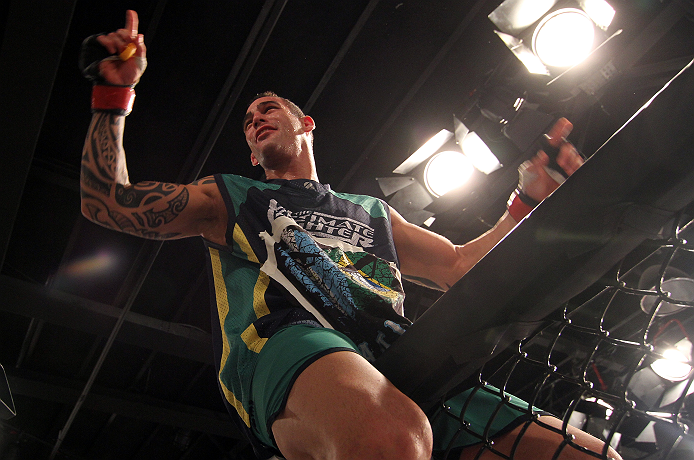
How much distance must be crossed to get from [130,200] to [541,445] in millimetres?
1382

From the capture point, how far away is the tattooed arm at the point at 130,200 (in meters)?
1.48

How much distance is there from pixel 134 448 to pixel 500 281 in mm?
6499

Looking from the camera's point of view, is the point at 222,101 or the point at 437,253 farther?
the point at 222,101

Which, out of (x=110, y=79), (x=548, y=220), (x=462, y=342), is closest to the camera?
(x=548, y=220)

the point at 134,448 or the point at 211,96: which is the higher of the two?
the point at 211,96

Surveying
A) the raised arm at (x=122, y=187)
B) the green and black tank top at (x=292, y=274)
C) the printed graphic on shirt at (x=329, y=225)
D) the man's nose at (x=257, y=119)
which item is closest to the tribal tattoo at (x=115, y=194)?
the raised arm at (x=122, y=187)

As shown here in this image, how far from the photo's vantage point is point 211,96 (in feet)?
9.54

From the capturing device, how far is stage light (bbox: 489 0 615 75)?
7.63 feet

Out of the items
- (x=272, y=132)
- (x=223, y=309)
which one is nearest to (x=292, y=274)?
(x=223, y=309)

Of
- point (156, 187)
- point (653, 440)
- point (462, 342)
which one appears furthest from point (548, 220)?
point (653, 440)

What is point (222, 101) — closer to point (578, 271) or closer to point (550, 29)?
point (550, 29)

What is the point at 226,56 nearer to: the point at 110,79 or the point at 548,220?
the point at 110,79

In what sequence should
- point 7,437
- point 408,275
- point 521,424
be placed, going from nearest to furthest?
point 521,424 → point 408,275 → point 7,437

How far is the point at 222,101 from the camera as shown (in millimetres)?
2881
